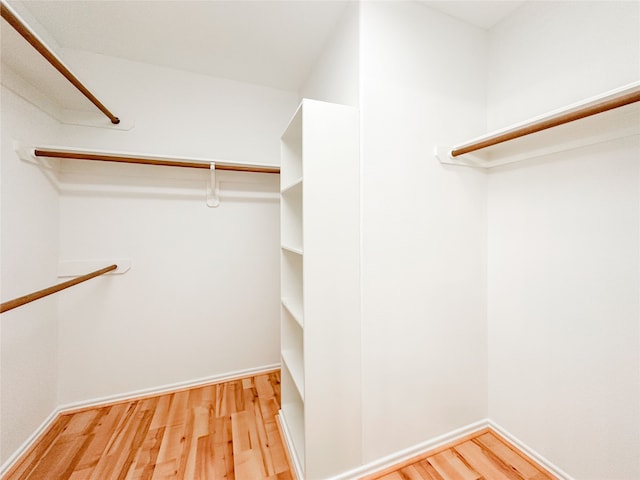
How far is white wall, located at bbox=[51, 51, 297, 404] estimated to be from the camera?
1.68 meters

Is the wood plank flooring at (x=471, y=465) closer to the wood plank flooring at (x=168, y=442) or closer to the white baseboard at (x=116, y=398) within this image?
the wood plank flooring at (x=168, y=442)

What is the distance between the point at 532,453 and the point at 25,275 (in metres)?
2.80

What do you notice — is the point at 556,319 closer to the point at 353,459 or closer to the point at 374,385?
the point at 374,385

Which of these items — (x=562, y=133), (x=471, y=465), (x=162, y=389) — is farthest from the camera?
(x=162, y=389)

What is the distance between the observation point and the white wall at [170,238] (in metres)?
1.68

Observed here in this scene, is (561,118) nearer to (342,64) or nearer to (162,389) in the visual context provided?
(342,64)

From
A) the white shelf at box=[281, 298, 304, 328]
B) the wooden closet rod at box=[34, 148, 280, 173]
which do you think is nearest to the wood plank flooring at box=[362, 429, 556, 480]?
the white shelf at box=[281, 298, 304, 328]

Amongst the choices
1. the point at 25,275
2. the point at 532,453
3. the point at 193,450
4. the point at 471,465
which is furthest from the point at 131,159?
the point at 532,453

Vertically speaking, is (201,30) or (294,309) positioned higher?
(201,30)

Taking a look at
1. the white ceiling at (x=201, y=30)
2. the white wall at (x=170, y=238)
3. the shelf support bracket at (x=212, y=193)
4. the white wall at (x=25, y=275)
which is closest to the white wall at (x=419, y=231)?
the white ceiling at (x=201, y=30)

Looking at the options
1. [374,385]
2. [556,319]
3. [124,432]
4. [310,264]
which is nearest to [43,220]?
[124,432]

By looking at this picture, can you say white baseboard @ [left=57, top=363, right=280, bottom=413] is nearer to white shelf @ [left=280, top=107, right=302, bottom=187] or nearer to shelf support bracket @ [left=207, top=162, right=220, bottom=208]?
shelf support bracket @ [left=207, top=162, right=220, bottom=208]

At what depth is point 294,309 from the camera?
4.49 ft

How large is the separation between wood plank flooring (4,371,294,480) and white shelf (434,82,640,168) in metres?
1.85
